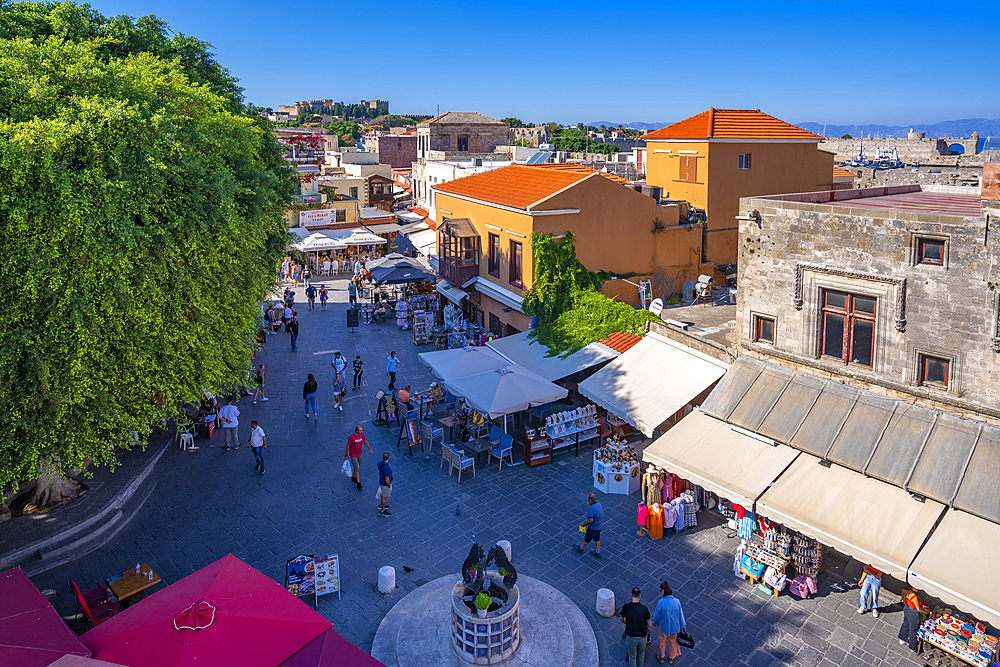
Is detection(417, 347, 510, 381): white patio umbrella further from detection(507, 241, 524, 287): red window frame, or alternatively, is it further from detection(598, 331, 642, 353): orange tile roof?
detection(507, 241, 524, 287): red window frame

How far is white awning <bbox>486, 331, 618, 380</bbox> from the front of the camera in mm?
17875

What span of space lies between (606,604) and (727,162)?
1853 centimetres

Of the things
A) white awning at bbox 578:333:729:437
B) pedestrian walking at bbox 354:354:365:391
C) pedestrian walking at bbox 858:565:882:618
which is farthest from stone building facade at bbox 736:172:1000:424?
pedestrian walking at bbox 354:354:365:391

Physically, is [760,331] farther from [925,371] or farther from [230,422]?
[230,422]

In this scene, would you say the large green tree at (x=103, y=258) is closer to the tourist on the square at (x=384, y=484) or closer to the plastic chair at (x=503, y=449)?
the tourist on the square at (x=384, y=484)

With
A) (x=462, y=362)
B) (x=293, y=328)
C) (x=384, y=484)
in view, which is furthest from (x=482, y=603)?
(x=293, y=328)

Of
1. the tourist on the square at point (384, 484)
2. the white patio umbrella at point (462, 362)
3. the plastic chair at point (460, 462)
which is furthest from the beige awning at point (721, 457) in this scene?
the white patio umbrella at point (462, 362)

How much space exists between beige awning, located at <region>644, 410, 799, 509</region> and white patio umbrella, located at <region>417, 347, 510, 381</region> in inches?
231

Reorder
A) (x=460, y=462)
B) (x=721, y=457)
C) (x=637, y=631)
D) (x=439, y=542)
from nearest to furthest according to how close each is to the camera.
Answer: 1. (x=637, y=631)
2. (x=721, y=457)
3. (x=439, y=542)
4. (x=460, y=462)

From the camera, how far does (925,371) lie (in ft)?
38.0

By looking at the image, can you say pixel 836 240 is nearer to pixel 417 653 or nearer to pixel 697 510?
pixel 697 510

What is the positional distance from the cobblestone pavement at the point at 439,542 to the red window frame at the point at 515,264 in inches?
284

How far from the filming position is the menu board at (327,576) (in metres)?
11.1

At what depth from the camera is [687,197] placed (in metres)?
25.2
